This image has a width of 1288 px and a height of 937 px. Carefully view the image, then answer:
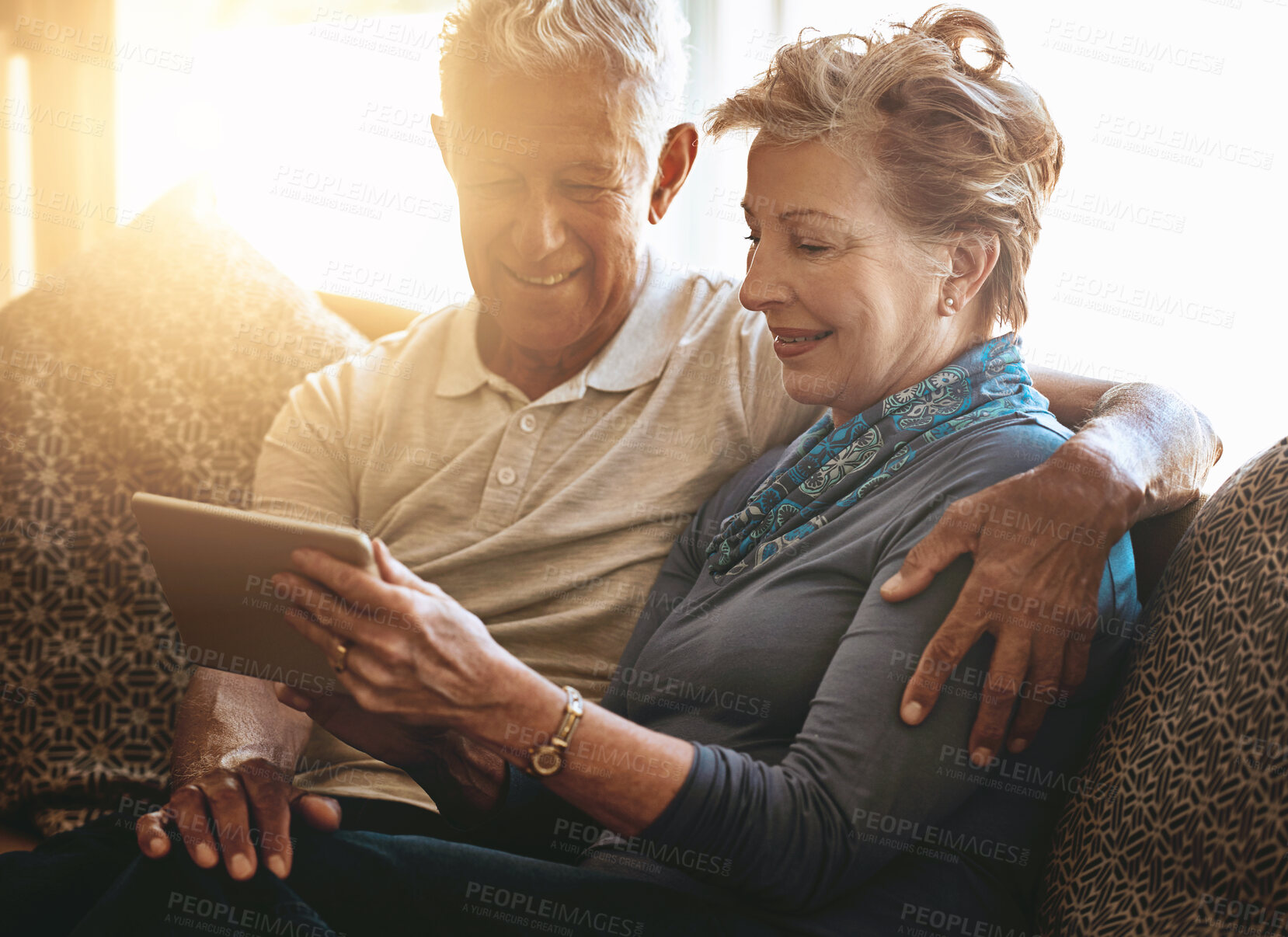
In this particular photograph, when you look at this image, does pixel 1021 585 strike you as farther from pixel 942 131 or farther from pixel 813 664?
pixel 942 131

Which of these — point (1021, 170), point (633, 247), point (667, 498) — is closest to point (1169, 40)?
point (1021, 170)

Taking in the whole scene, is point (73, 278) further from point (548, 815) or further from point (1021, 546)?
point (1021, 546)

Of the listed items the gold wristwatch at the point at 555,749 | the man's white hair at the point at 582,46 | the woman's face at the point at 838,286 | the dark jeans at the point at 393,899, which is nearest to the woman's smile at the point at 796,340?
the woman's face at the point at 838,286

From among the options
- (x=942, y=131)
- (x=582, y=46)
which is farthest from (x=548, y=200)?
(x=942, y=131)

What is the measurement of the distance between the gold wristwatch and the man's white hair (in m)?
0.81

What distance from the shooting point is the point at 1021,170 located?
39.4 inches

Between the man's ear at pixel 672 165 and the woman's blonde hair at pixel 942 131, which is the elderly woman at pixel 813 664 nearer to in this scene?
the woman's blonde hair at pixel 942 131

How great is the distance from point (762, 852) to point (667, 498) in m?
0.54

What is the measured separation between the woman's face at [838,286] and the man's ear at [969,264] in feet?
0.05

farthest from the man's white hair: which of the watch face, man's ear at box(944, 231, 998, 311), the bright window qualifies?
the watch face

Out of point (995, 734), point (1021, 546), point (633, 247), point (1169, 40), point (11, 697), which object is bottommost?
point (11, 697)

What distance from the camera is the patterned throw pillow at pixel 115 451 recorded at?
54.6 inches

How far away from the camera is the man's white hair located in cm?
121

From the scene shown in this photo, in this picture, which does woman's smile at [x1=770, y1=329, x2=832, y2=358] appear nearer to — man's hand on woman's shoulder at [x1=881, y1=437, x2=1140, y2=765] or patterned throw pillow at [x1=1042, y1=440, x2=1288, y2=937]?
man's hand on woman's shoulder at [x1=881, y1=437, x2=1140, y2=765]
